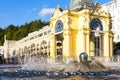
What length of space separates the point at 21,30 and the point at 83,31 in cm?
8136

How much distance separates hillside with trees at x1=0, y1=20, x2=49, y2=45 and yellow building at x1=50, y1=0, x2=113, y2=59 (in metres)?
67.0

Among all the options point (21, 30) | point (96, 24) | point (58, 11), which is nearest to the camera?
point (96, 24)

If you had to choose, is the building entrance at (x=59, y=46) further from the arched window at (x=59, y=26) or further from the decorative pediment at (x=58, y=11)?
the decorative pediment at (x=58, y=11)

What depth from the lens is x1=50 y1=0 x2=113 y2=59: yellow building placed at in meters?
53.8

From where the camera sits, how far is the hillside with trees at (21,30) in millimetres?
126844

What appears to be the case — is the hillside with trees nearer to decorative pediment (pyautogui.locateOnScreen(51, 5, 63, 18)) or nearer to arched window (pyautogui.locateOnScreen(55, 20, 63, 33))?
decorative pediment (pyautogui.locateOnScreen(51, 5, 63, 18))

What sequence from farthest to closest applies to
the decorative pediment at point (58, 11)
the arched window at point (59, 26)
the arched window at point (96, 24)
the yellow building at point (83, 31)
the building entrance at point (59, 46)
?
1. the building entrance at point (59, 46)
2. the decorative pediment at point (58, 11)
3. the arched window at point (59, 26)
4. the arched window at point (96, 24)
5. the yellow building at point (83, 31)

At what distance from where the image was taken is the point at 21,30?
132 m

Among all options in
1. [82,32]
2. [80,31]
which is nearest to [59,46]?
[80,31]

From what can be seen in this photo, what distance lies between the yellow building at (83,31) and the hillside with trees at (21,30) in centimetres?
6698

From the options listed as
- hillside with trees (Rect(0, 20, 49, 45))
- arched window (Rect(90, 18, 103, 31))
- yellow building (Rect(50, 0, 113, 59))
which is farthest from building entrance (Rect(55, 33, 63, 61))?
hillside with trees (Rect(0, 20, 49, 45))

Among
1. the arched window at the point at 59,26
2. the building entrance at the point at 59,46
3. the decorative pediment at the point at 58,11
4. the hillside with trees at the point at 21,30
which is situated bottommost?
the building entrance at the point at 59,46

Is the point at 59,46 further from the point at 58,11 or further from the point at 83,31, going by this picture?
the point at 83,31

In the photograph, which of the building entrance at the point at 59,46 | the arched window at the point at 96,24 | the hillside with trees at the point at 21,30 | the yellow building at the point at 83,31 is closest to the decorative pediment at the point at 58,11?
the yellow building at the point at 83,31
